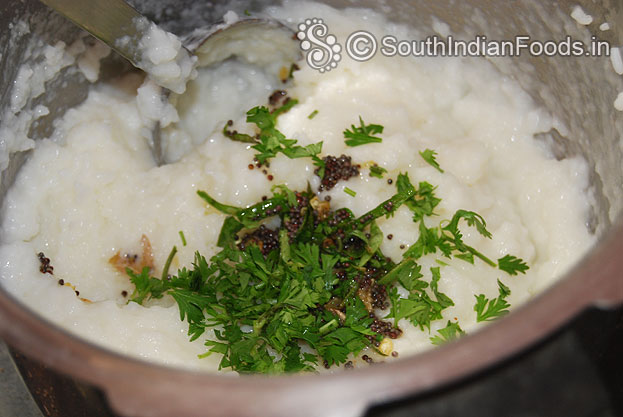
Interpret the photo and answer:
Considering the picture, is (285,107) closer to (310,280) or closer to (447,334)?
(310,280)

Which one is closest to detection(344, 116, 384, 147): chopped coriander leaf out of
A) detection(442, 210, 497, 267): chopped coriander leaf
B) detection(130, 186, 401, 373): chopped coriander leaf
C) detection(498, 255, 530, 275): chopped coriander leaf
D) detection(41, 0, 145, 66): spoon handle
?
detection(130, 186, 401, 373): chopped coriander leaf

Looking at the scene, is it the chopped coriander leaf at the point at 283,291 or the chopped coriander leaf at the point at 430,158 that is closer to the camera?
the chopped coriander leaf at the point at 283,291

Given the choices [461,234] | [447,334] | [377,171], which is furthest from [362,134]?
[447,334]

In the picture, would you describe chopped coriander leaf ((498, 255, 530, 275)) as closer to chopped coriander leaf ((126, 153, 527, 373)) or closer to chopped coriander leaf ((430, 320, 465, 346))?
chopped coriander leaf ((126, 153, 527, 373))

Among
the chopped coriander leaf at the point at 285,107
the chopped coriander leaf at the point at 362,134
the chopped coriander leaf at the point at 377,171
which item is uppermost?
the chopped coriander leaf at the point at 362,134

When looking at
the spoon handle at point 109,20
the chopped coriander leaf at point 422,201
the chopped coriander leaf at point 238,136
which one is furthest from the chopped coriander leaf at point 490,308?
the spoon handle at point 109,20

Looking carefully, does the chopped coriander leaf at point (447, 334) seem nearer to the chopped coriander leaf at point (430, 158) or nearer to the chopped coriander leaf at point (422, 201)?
the chopped coriander leaf at point (422, 201)
